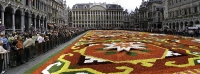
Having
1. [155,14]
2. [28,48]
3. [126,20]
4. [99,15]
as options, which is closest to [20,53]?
[28,48]

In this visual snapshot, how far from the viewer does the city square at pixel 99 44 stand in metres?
9.13

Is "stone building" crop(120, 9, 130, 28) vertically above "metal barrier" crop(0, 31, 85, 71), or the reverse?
"stone building" crop(120, 9, 130, 28)

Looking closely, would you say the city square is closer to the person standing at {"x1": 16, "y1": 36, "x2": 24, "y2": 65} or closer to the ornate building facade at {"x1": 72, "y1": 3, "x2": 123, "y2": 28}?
the person standing at {"x1": 16, "y1": 36, "x2": 24, "y2": 65}

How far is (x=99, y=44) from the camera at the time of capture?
17.8 m

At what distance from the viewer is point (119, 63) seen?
9570 mm

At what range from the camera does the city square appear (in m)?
9.13

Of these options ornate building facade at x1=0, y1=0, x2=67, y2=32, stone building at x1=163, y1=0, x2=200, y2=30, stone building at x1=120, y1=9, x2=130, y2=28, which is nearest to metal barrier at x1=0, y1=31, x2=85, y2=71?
ornate building facade at x1=0, y1=0, x2=67, y2=32

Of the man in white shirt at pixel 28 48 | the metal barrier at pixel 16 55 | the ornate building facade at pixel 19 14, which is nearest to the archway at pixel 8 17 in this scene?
the ornate building facade at pixel 19 14

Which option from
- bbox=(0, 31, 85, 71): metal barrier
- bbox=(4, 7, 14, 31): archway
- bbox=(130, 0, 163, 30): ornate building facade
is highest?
bbox=(130, 0, 163, 30): ornate building facade

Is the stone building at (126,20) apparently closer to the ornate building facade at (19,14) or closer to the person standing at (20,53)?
the ornate building facade at (19,14)

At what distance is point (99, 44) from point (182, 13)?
1840 inches

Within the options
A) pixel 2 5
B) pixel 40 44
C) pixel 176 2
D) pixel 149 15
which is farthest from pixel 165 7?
pixel 40 44

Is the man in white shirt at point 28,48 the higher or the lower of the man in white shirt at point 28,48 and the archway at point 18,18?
the lower

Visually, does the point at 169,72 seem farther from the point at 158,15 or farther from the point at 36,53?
the point at 158,15
